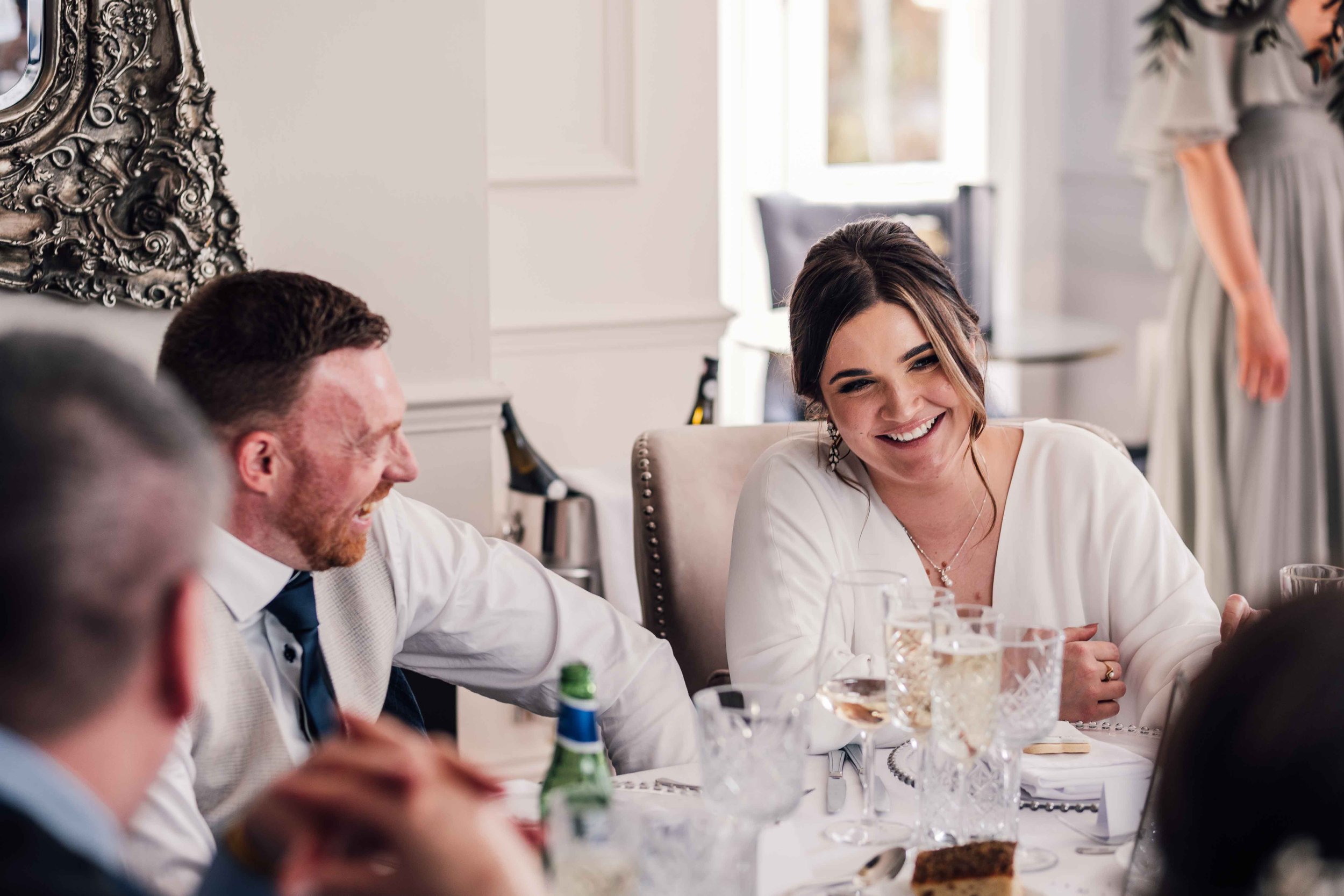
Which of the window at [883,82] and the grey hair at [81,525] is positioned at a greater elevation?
the window at [883,82]

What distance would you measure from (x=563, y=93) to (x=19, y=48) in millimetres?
1635

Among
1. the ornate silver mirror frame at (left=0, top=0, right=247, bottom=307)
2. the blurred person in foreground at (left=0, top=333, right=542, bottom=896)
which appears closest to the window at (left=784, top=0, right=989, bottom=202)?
the ornate silver mirror frame at (left=0, top=0, right=247, bottom=307)

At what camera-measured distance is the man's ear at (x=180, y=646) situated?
73 cm

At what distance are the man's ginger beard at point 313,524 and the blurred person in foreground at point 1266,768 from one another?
1.06 meters

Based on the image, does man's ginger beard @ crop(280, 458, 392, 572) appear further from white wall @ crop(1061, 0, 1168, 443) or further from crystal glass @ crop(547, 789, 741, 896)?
white wall @ crop(1061, 0, 1168, 443)

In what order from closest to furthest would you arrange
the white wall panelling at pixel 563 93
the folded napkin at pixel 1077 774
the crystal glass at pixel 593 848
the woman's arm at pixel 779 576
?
the crystal glass at pixel 593 848, the folded napkin at pixel 1077 774, the woman's arm at pixel 779 576, the white wall panelling at pixel 563 93

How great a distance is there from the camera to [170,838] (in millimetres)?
1234

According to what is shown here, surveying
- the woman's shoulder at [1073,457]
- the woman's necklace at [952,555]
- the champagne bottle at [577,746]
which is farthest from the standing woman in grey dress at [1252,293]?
the champagne bottle at [577,746]

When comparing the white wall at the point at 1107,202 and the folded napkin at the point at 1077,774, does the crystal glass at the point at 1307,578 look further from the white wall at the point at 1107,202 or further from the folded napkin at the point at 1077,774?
the white wall at the point at 1107,202

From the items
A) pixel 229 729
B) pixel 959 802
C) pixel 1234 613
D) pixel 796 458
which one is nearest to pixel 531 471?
pixel 796 458

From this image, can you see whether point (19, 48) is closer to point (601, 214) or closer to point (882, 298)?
point (882, 298)

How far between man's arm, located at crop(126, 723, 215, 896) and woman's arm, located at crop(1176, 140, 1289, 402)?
3.10 meters

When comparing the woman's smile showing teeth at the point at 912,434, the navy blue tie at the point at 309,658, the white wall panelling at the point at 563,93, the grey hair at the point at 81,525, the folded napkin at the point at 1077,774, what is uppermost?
the white wall panelling at the point at 563,93

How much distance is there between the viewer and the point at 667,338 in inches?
145
